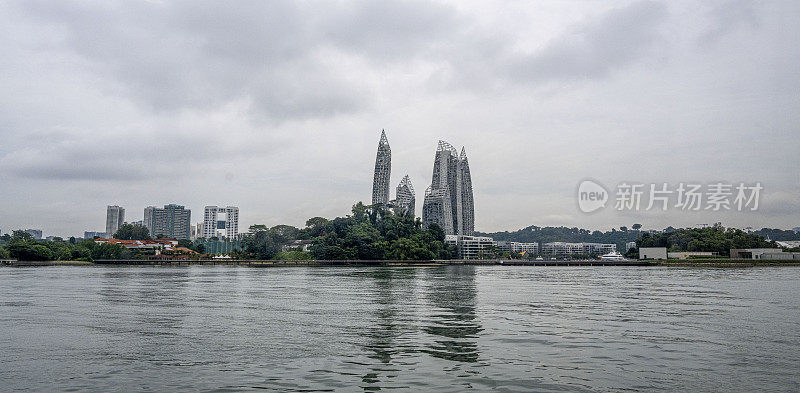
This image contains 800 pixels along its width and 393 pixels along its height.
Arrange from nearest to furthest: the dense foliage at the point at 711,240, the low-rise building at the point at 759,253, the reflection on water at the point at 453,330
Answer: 1. the reflection on water at the point at 453,330
2. the low-rise building at the point at 759,253
3. the dense foliage at the point at 711,240

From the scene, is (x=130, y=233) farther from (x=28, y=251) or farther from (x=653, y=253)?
(x=653, y=253)

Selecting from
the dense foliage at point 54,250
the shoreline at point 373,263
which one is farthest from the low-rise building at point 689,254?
the dense foliage at point 54,250

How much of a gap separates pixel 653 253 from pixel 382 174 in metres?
98.3

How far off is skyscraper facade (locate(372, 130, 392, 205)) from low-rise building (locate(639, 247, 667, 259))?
299 feet

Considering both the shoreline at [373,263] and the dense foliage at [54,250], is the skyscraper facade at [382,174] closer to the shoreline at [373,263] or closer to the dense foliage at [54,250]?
the shoreline at [373,263]

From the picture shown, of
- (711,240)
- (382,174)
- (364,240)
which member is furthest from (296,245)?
(711,240)

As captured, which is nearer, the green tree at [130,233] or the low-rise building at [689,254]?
the low-rise building at [689,254]

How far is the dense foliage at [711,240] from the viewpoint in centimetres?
12312

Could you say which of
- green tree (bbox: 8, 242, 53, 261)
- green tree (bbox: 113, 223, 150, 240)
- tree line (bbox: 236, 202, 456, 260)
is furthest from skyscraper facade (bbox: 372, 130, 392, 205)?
green tree (bbox: 8, 242, 53, 261)

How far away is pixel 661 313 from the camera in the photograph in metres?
23.7

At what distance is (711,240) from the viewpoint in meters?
124

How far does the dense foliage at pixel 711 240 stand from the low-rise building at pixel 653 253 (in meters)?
5.04

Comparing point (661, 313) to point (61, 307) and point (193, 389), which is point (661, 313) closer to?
point (193, 389)

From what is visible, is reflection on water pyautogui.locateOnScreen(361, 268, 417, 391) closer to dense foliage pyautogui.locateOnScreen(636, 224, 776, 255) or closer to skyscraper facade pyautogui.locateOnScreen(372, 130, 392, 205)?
dense foliage pyautogui.locateOnScreen(636, 224, 776, 255)
